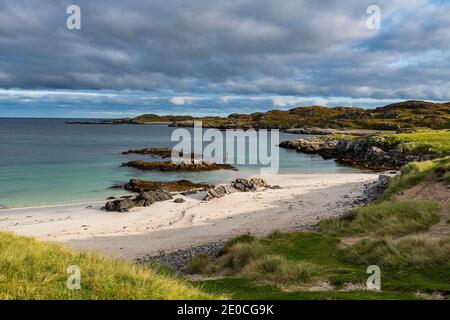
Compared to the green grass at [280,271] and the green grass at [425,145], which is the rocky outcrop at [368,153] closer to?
the green grass at [425,145]

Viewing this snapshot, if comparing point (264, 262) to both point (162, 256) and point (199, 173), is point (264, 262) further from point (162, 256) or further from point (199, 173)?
point (199, 173)

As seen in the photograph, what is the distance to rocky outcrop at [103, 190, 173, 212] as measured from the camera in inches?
1270

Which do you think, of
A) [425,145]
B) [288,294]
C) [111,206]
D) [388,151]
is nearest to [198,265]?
[288,294]

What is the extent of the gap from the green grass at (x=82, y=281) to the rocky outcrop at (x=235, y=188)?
26.6m

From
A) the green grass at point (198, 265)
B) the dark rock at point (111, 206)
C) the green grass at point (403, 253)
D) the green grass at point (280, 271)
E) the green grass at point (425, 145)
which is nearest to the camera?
the green grass at point (280, 271)

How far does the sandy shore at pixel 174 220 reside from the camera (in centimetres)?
2372

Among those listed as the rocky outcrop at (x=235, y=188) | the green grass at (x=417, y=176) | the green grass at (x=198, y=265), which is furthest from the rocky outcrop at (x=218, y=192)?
the green grass at (x=198, y=265)

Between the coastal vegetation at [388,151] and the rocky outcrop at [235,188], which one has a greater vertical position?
the coastal vegetation at [388,151]

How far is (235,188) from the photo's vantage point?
41.2 m

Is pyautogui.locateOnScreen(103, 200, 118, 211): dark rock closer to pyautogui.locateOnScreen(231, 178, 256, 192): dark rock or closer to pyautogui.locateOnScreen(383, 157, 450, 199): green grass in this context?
pyautogui.locateOnScreen(231, 178, 256, 192): dark rock

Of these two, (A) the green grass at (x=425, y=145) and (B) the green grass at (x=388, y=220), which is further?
(A) the green grass at (x=425, y=145)

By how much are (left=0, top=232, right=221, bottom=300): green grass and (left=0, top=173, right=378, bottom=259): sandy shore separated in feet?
35.1

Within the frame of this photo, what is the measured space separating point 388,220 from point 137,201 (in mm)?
21353
